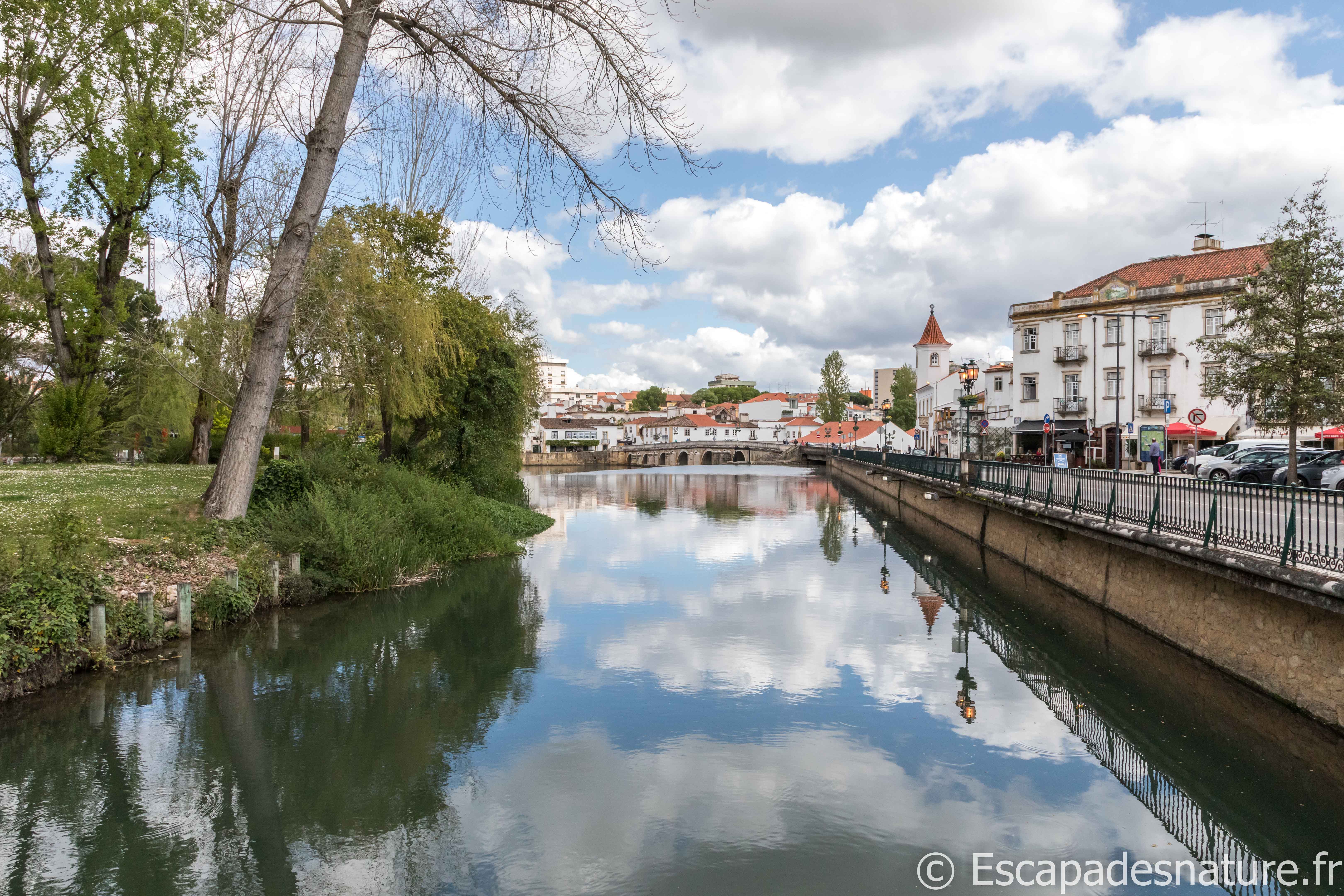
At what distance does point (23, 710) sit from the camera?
26.9 ft

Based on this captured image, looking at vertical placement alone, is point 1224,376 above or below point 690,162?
below

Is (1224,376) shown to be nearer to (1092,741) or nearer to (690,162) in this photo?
(1092,741)

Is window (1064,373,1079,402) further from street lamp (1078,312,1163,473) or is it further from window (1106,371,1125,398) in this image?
street lamp (1078,312,1163,473)

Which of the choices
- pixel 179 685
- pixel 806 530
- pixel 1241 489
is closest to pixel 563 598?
pixel 179 685

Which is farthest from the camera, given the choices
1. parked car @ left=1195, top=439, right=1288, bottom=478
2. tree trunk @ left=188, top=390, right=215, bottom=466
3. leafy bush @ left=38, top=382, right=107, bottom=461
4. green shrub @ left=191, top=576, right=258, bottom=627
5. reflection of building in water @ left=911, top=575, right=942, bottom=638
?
tree trunk @ left=188, top=390, right=215, bottom=466

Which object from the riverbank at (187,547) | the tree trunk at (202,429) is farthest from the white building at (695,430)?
the riverbank at (187,547)

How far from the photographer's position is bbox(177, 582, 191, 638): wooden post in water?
35.7ft

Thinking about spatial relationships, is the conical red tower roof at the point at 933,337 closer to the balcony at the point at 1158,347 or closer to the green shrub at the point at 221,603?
the balcony at the point at 1158,347

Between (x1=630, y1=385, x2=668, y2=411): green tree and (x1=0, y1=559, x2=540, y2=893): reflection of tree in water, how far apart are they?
503 ft

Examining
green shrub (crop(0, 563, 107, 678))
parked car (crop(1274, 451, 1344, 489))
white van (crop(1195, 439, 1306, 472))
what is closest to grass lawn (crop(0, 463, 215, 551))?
green shrub (crop(0, 563, 107, 678))

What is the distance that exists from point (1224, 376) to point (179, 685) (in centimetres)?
2311

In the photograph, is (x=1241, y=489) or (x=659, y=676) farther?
(x=659, y=676)

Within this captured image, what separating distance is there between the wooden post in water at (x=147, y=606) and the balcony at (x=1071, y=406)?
45.6 m

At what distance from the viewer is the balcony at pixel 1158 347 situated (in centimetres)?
4209
